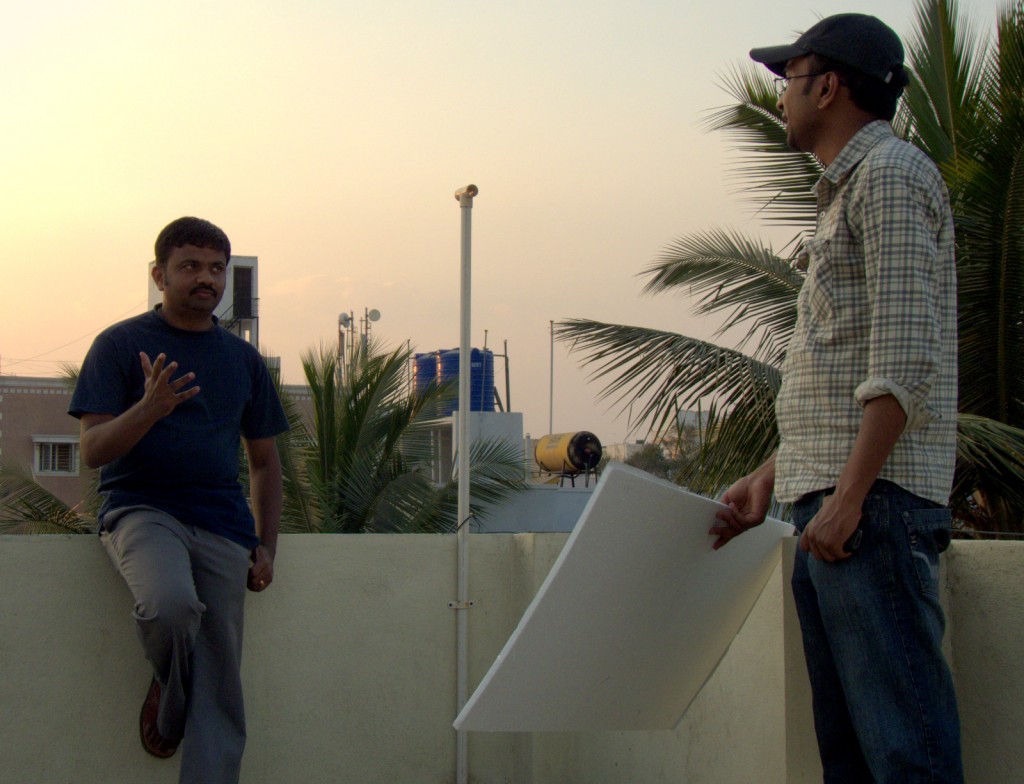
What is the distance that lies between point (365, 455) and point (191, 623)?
936 cm

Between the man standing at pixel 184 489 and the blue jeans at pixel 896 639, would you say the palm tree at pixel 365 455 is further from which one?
the blue jeans at pixel 896 639

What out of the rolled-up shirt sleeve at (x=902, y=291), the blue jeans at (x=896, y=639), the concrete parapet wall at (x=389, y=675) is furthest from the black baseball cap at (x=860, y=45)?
the concrete parapet wall at (x=389, y=675)

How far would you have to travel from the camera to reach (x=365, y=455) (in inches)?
491

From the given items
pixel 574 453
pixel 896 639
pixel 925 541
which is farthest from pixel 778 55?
pixel 574 453

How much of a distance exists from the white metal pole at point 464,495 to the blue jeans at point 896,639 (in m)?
2.23

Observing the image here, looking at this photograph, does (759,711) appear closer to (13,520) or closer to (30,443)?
(13,520)

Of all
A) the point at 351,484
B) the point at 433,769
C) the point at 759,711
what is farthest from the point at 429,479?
the point at 759,711

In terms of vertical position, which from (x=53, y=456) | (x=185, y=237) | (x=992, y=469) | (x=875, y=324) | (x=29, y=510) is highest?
(x=185, y=237)

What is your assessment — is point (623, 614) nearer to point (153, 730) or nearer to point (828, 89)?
point (828, 89)

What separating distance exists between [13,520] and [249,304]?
47.2 ft

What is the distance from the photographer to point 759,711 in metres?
2.90

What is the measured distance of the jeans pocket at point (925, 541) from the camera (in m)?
1.91

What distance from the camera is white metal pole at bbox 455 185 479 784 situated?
13.3 ft

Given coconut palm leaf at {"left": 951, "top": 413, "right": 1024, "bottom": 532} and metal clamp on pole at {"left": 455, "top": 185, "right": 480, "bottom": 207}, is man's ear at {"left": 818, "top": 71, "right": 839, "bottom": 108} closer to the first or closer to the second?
metal clamp on pole at {"left": 455, "top": 185, "right": 480, "bottom": 207}
